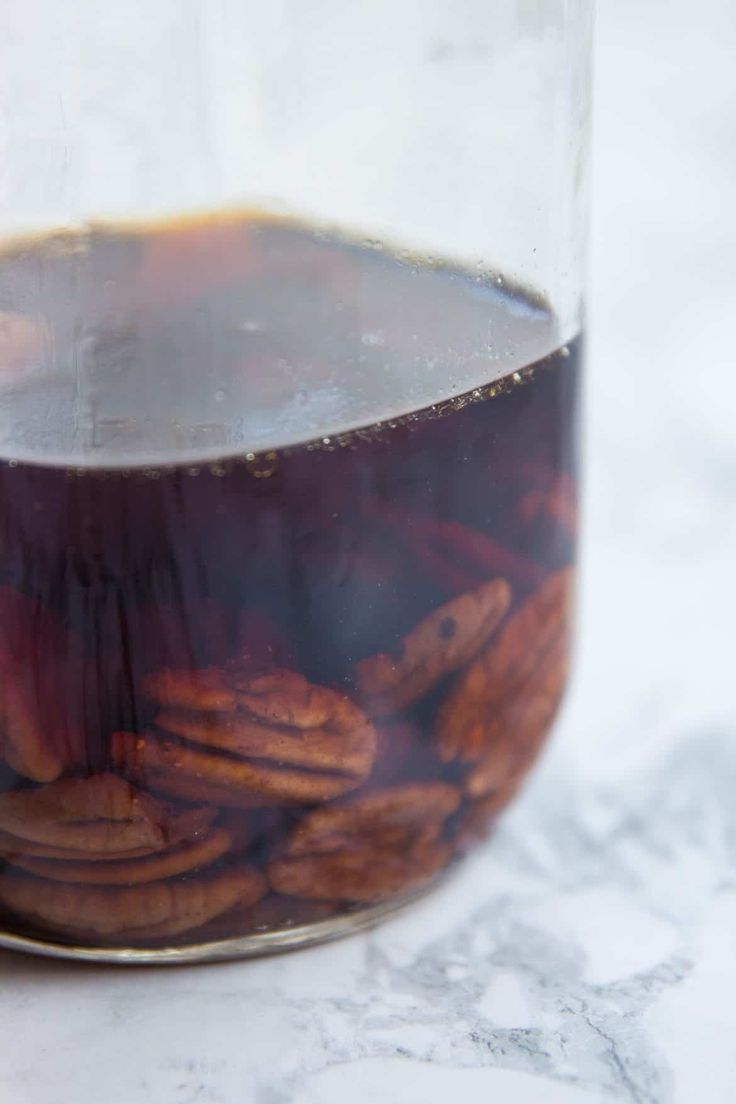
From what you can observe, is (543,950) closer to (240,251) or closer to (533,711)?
(533,711)

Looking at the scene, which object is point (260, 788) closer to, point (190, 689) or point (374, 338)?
point (190, 689)

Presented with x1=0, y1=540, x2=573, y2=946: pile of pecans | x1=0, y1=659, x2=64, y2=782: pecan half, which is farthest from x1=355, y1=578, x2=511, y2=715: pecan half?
x1=0, y1=659, x2=64, y2=782: pecan half

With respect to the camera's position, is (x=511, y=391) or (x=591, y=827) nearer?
(x=511, y=391)

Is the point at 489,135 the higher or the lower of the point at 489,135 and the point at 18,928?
the higher

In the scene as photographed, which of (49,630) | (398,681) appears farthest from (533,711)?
(49,630)

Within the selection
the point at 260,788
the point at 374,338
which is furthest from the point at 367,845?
the point at 374,338

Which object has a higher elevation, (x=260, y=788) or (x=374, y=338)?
(x=374, y=338)
